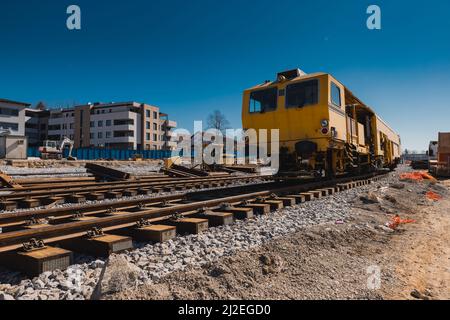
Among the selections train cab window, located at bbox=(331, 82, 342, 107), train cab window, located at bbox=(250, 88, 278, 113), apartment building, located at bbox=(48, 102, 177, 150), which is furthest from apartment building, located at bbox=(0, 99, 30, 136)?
train cab window, located at bbox=(331, 82, 342, 107)

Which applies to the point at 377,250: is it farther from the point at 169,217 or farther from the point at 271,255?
the point at 169,217

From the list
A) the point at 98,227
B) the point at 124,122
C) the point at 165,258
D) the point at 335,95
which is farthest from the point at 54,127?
the point at 165,258

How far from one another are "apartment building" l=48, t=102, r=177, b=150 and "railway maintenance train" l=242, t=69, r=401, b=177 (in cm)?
6058

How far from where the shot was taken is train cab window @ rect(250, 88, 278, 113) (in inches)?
388

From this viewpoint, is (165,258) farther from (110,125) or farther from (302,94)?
(110,125)

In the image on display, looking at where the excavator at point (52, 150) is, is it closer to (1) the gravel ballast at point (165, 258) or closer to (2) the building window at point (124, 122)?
(2) the building window at point (124, 122)

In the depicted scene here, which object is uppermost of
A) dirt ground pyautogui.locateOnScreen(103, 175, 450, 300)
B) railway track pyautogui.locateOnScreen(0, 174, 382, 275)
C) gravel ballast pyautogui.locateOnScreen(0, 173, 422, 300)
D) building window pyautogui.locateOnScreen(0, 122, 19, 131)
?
building window pyautogui.locateOnScreen(0, 122, 19, 131)

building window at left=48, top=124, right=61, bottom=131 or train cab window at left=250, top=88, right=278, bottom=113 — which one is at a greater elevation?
building window at left=48, top=124, right=61, bottom=131

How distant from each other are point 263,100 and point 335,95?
2.20m

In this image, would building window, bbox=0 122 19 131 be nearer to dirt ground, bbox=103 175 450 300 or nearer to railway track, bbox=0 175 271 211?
railway track, bbox=0 175 271 211

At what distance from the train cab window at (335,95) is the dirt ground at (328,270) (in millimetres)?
5112

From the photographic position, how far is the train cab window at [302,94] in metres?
9.02

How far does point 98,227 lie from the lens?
381 centimetres

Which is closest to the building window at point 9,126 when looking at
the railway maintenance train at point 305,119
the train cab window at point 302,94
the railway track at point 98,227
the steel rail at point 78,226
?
the railway maintenance train at point 305,119
